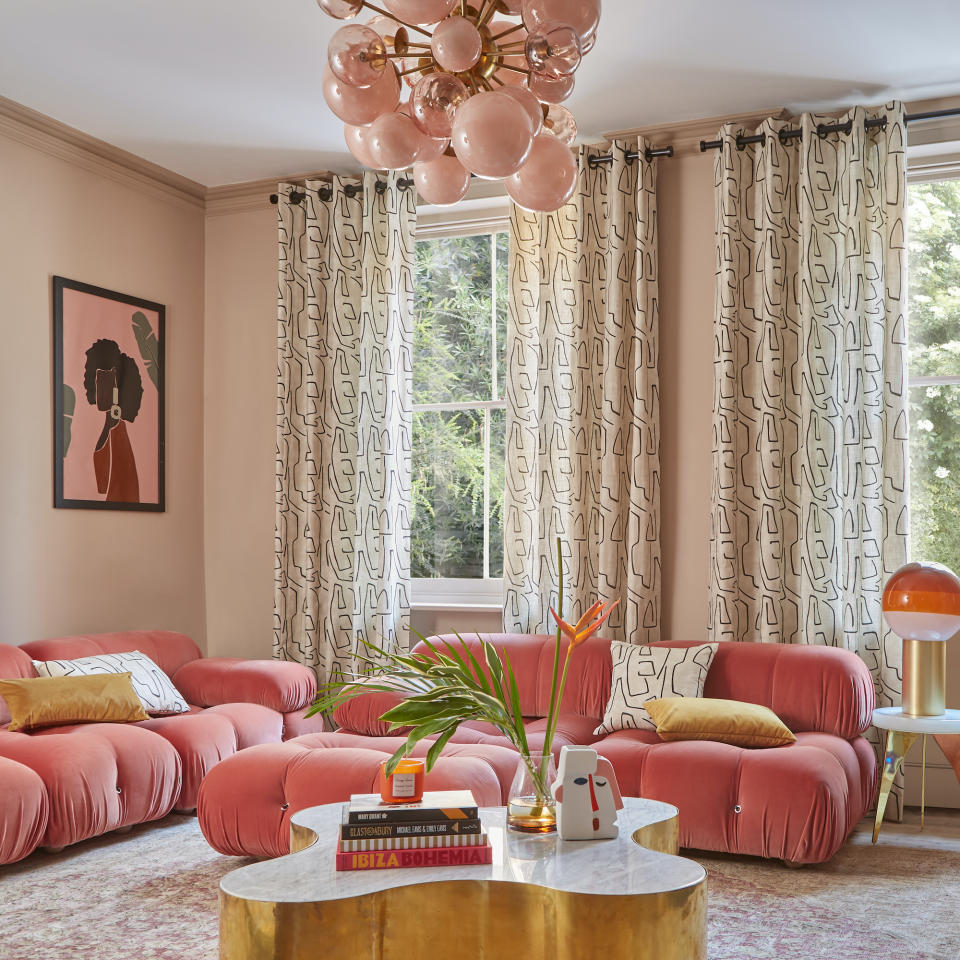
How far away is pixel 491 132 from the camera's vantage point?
92.6 inches

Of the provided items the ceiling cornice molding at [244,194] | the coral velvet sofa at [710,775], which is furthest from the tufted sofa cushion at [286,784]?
the ceiling cornice molding at [244,194]

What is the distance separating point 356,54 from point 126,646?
125 inches

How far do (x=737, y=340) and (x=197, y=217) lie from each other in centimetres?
312

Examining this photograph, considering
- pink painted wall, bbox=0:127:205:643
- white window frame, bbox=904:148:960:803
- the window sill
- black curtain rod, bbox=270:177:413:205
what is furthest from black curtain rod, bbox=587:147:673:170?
pink painted wall, bbox=0:127:205:643

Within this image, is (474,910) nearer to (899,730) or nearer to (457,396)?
(899,730)

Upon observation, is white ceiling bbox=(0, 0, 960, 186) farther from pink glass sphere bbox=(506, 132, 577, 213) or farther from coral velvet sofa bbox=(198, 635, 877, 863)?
coral velvet sofa bbox=(198, 635, 877, 863)

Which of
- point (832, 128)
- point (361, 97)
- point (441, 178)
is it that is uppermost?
point (832, 128)

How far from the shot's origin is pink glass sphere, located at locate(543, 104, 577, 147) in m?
3.01

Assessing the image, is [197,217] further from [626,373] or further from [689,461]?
[689,461]

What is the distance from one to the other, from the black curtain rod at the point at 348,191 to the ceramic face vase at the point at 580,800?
3672mm

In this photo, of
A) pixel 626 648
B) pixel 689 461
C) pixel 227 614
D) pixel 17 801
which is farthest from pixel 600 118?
pixel 17 801

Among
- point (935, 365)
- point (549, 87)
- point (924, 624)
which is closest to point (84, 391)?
point (549, 87)

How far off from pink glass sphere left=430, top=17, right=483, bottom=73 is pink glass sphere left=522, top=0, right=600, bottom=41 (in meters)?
0.14

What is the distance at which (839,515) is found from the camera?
4.43 m
